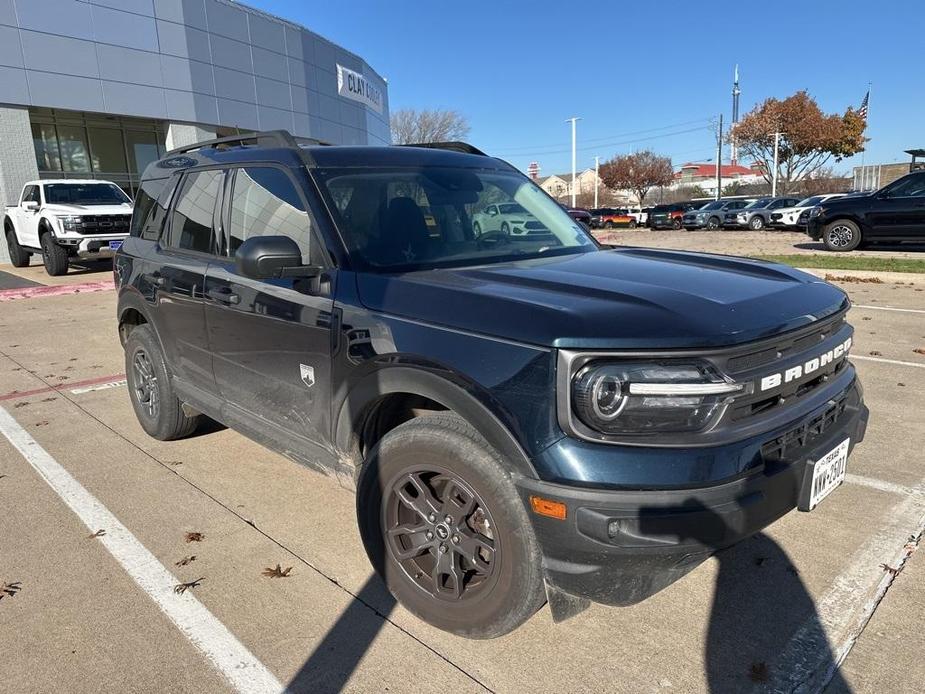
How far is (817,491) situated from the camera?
2375 mm

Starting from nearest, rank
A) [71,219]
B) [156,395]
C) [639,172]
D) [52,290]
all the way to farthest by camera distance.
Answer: [156,395], [52,290], [71,219], [639,172]

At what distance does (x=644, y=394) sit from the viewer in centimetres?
208

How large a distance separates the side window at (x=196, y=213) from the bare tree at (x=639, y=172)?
7382cm

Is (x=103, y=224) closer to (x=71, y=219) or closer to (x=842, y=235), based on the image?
(x=71, y=219)

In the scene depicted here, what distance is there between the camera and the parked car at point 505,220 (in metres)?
3.42

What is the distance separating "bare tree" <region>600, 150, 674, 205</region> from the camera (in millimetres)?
73062

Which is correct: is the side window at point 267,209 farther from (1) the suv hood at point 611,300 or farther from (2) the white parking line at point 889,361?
(2) the white parking line at point 889,361

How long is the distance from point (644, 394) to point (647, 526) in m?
0.40

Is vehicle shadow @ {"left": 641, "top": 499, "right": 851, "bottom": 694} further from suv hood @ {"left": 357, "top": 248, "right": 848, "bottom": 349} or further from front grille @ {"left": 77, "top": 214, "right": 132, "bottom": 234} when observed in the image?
front grille @ {"left": 77, "top": 214, "right": 132, "bottom": 234}

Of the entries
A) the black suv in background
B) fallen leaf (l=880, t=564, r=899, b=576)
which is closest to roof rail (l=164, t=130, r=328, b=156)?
the black suv in background

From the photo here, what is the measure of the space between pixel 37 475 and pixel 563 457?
3.69 metres

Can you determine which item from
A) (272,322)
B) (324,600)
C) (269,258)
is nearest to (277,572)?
(324,600)

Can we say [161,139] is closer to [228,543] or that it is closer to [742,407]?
[228,543]

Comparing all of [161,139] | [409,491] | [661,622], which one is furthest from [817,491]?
[161,139]
